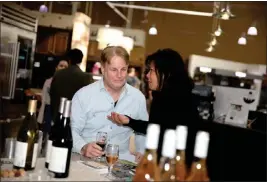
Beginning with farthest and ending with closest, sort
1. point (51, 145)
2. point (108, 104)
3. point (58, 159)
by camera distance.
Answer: point (108, 104)
point (51, 145)
point (58, 159)

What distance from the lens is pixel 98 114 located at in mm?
2773

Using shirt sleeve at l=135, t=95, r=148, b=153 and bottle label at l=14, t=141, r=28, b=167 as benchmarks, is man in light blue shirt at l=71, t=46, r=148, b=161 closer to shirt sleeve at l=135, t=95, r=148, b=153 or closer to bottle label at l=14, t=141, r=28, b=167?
shirt sleeve at l=135, t=95, r=148, b=153

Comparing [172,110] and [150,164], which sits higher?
[172,110]

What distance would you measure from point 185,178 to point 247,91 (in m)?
4.09

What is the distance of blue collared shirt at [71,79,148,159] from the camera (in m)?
2.72

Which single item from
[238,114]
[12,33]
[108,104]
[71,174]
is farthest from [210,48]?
[71,174]

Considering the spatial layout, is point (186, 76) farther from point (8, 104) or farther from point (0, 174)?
point (8, 104)

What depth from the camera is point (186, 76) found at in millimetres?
2305

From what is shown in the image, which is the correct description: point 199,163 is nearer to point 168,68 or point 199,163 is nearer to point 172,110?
point 172,110

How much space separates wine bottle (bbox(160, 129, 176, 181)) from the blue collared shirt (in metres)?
1.24

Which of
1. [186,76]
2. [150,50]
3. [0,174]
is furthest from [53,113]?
[150,50]

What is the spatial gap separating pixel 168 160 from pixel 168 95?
0.68m

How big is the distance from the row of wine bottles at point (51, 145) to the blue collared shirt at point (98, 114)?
76cm

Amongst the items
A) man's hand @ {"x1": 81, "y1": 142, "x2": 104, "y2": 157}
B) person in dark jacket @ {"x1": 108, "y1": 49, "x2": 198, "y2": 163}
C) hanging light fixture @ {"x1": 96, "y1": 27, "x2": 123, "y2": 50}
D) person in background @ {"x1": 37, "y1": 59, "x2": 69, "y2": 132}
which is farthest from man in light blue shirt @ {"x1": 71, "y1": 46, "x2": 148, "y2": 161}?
hanging light fixture @ {"x1": 96, "y1": 27, "x2": 123, "y2": 50}
